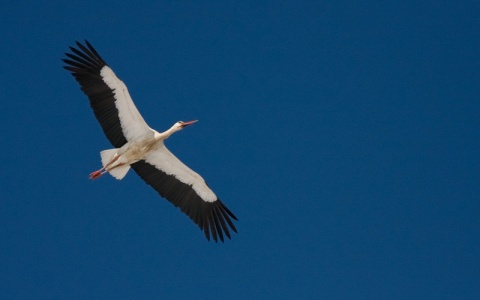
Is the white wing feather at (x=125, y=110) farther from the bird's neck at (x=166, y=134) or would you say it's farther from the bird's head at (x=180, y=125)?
the bird's head at (x=180, y=125)

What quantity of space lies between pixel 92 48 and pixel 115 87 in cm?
100

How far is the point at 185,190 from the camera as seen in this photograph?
26.2 metres

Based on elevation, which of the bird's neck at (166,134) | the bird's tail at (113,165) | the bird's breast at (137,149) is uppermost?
the bird's neck at (166,134)

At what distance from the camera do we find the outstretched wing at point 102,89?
24.7 meters

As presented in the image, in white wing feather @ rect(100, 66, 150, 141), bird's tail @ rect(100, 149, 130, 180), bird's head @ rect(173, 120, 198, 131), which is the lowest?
bird's tail @ rect(100, 149, 130, 180)

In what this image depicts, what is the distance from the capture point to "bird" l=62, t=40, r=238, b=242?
24.8 meters

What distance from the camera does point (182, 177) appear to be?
26.2 metres

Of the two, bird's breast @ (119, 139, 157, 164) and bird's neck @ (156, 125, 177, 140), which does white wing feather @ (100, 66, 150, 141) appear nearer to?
bird's breast @ (119, 139, 157, 164)

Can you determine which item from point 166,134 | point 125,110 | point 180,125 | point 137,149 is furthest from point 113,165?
point 180,125

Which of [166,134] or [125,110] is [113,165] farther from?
[166,134]

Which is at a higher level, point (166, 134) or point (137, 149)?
point (166, 134)

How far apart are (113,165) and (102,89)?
1.73m

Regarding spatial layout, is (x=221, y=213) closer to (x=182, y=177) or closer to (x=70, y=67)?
(x=182, y=177)

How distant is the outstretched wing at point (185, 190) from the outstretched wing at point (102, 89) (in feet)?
4.36
